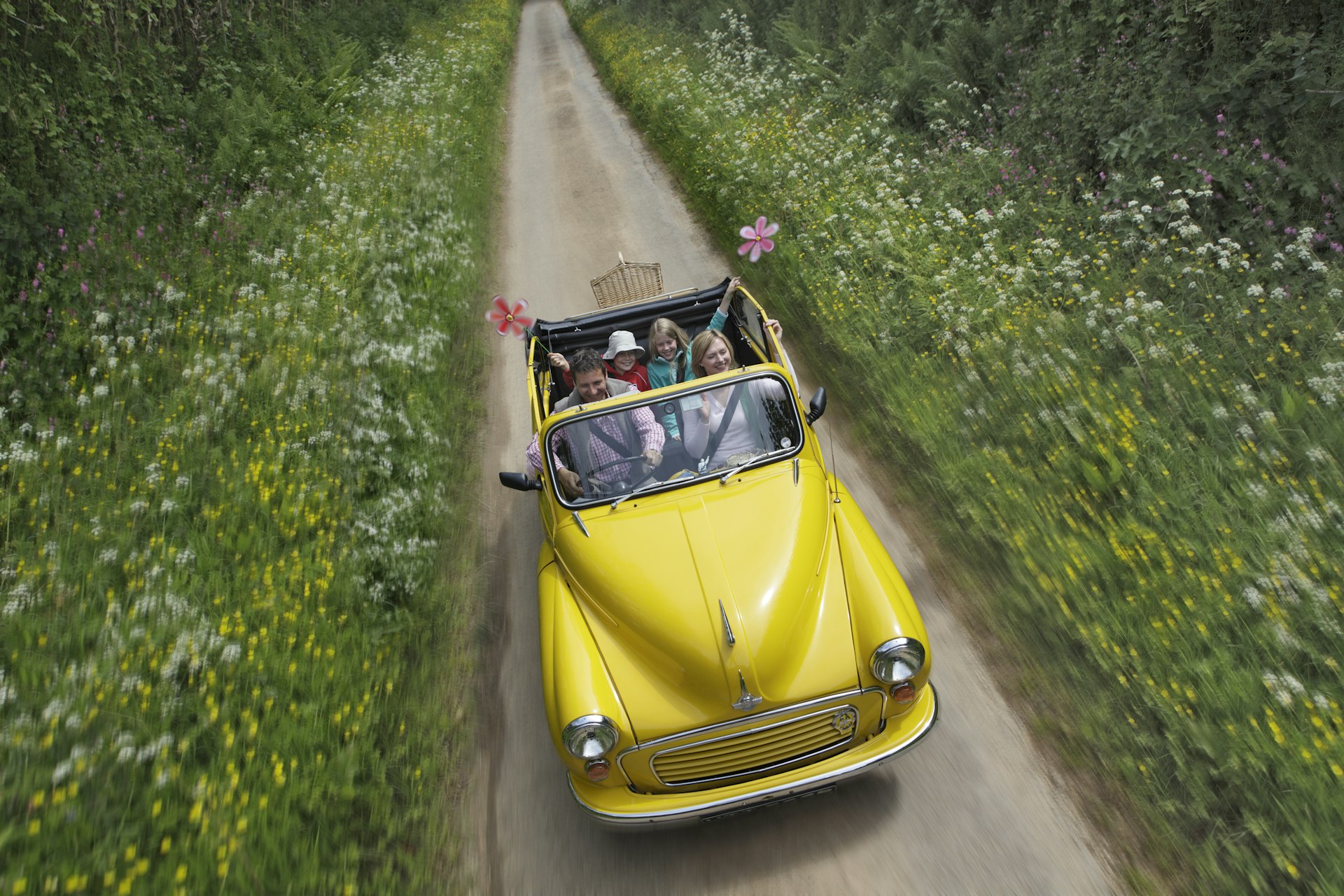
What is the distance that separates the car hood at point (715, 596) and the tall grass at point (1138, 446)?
5.40 feet

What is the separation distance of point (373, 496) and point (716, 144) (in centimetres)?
944

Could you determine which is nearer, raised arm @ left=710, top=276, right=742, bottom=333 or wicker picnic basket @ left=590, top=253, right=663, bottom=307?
raised arm @ left=710, top=276, right=742, bottom=333

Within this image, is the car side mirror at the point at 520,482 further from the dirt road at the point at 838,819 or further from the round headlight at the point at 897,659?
the round headlight at the point at 897,659

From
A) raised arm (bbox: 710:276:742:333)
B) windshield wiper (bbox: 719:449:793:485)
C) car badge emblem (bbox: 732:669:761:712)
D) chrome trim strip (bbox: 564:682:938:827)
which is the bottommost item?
chrome trim strip (bbox: 564:682:938:827)

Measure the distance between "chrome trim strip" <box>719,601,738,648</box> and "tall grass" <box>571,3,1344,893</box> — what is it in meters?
2.10

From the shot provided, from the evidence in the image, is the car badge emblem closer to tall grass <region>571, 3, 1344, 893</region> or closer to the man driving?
the man driving

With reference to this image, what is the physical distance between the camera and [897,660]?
158 inches

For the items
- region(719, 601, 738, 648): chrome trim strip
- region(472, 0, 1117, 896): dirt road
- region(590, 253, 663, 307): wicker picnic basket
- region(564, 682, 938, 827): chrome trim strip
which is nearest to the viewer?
region(564, 682, 938, 827): chrome trim strip

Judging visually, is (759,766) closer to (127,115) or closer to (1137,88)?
(1137,88)

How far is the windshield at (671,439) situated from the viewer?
4.89 meters

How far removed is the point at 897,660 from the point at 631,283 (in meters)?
5.91

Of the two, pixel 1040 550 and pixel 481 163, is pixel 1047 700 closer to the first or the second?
pixel 1040 550

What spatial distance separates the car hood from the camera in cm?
399

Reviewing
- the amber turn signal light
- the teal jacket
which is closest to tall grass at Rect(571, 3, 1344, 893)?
the amber turn signal light
